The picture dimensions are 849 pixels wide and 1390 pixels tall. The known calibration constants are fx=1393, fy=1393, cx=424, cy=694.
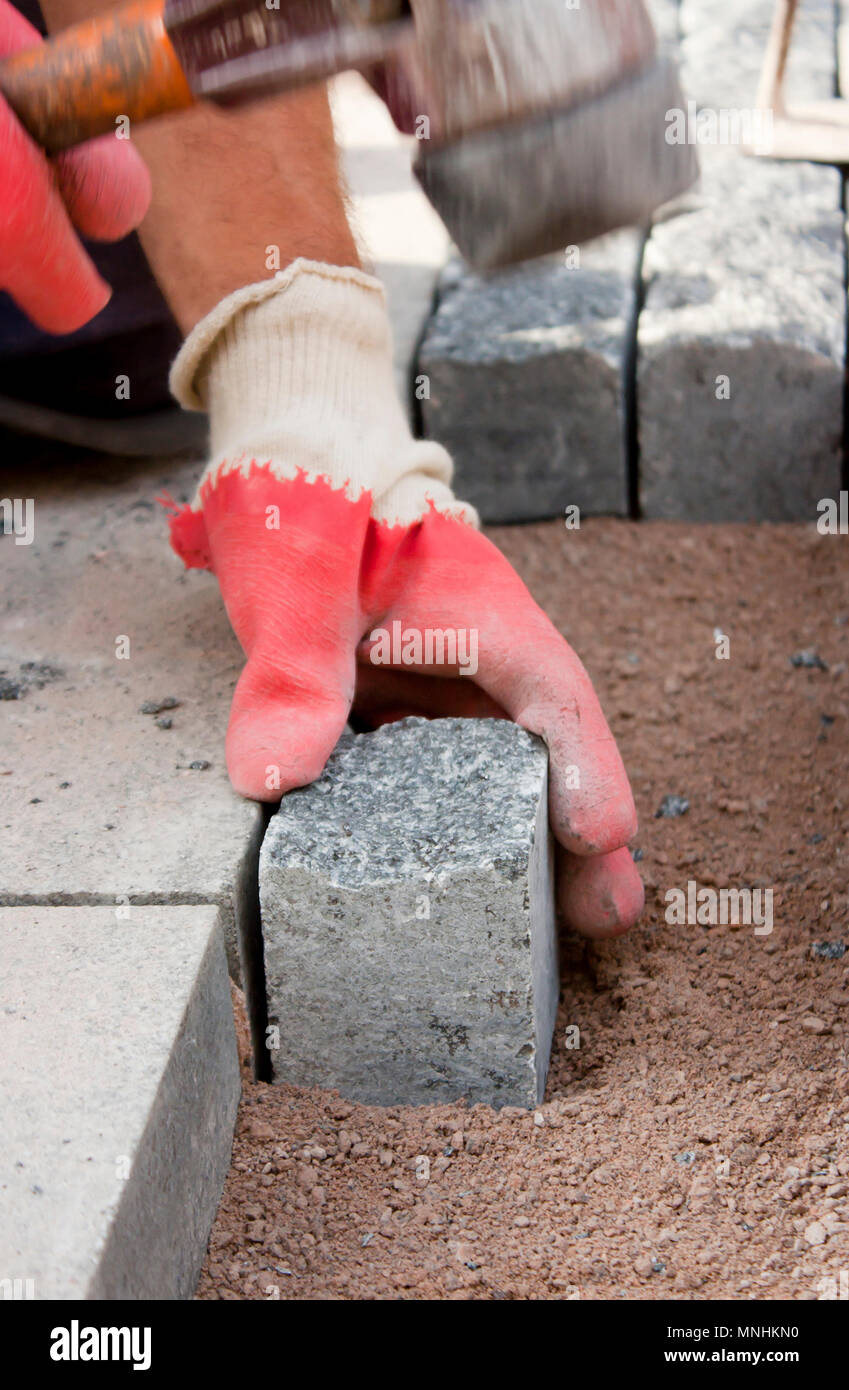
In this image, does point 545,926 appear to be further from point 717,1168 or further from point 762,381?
point 762,381

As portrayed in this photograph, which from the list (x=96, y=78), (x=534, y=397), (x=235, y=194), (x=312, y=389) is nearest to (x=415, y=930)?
(x=312, y=389)

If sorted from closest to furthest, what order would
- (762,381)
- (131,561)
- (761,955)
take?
(761,955)
(131,561)
(762,381)

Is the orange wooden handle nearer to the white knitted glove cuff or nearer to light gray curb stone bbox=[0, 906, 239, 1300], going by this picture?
the white knitted glove cuff

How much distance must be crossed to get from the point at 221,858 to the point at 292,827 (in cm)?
8

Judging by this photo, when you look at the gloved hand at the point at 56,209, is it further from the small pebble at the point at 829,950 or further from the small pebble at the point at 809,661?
the small pebble at the point at 809,661

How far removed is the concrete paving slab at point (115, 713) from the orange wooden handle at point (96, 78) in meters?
0.67

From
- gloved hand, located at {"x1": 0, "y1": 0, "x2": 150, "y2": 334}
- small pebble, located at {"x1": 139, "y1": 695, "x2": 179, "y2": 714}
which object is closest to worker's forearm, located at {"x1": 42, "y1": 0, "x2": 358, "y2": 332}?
gloved hand, located at {"x1": 0, "y1": 0, "x2": 150, "y2": 334}

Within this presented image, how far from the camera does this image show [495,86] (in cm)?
90

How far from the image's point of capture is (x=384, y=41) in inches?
37.3

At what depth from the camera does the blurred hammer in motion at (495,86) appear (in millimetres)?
902

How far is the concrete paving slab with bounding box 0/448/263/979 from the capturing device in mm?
1401

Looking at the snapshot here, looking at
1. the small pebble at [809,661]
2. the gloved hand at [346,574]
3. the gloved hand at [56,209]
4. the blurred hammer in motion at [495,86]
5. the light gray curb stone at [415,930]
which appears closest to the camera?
the blurred hammer in motion at [495,86]

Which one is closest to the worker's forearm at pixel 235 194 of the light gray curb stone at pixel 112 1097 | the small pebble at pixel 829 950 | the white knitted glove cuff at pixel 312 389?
the white knitted glove cuff at pixel 312 389

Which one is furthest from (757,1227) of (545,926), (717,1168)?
(545,926)
